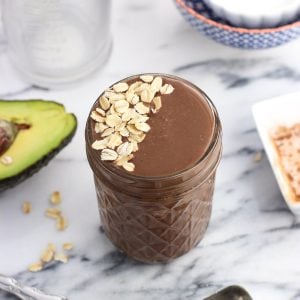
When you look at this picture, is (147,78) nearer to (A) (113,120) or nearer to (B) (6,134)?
(A) (113,120)

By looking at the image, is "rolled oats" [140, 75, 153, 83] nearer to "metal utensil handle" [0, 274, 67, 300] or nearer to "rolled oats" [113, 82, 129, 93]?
"rolled oats" [113, 82, 129, 93]

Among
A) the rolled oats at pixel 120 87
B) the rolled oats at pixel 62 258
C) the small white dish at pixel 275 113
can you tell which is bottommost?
the rolled oats at pixel 62 258

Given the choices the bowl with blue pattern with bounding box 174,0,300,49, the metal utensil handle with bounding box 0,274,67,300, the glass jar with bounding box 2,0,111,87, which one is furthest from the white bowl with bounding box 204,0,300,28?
the metal utensil handle with bounding box 0,274,67,300

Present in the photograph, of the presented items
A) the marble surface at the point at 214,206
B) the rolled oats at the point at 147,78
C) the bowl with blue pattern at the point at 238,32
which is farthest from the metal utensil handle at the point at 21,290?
the bowl with blue pattern at the point at 238,32

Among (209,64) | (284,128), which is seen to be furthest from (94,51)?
(284,128)

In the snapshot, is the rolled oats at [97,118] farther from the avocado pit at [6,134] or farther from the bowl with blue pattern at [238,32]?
the bowl with blue pattern at [238,32]

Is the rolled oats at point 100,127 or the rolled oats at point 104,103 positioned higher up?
the rolled oats at point 104,103
